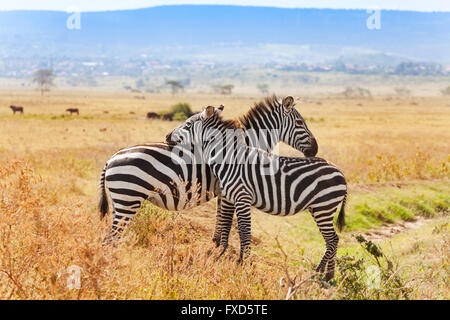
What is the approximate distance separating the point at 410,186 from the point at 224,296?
10587 mm

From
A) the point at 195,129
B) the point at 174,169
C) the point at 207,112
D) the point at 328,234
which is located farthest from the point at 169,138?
the point at 328,234

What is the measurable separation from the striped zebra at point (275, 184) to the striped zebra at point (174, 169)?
1.40 feet

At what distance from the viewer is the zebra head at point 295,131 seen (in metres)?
7.42

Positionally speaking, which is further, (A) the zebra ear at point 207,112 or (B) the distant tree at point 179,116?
(B) the distant tree at point 179,116

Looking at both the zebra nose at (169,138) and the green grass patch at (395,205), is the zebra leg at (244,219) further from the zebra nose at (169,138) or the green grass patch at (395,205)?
the green grass patch at (395,205)

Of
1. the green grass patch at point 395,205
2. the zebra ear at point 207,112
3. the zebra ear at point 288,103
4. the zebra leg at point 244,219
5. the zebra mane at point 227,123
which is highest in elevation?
the zebra ear at point 288,103

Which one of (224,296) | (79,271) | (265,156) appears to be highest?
(265,156)

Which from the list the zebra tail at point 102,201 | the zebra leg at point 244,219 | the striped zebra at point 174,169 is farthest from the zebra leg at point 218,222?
the zebra tail at point 102,201

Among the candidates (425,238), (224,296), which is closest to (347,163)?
(425,238)

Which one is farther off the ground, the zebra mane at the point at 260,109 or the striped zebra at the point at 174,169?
the zebra mane at the point at 260,109

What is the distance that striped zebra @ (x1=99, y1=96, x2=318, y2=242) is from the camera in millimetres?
6441

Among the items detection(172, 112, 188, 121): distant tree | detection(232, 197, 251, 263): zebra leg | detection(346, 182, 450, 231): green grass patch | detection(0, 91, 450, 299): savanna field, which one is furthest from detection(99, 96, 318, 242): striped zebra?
detection(172, 112, 188, 121): distant tree

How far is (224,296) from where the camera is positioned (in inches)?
189
